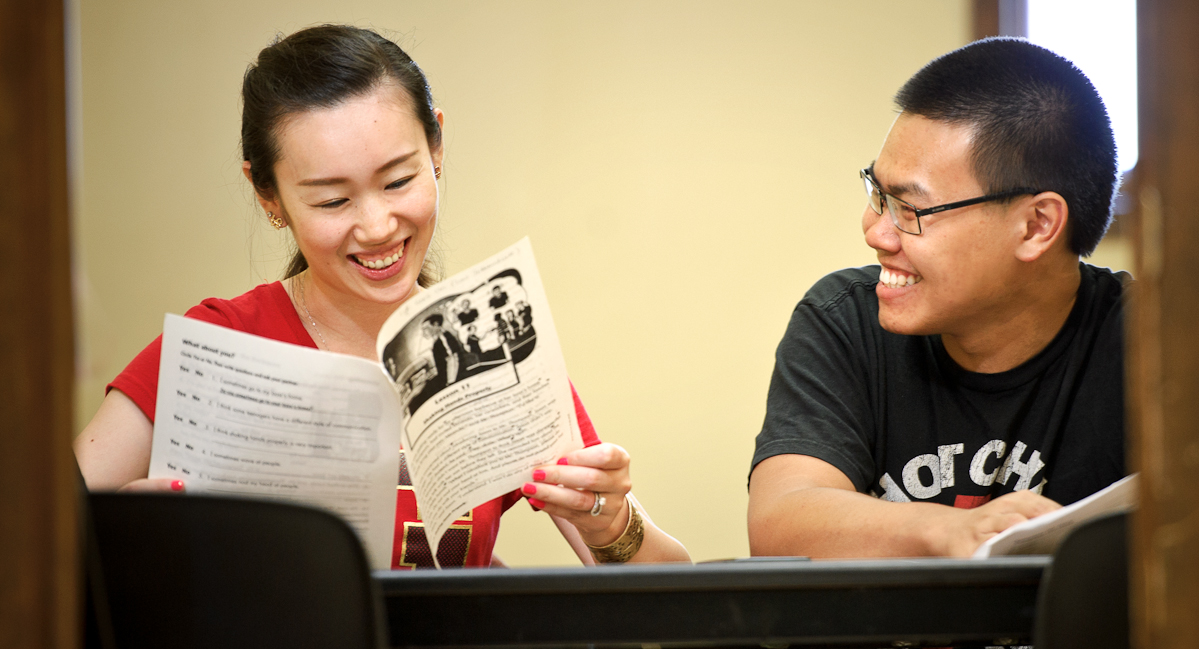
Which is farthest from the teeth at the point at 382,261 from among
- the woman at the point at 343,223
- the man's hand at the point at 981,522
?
the man's hand at the point at 981,522

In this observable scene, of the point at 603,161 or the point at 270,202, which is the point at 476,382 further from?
the point at 603,161

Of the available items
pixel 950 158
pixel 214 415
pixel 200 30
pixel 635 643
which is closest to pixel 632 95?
pixel 200 30

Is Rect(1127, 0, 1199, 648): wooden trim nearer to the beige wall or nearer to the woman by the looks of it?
the woman

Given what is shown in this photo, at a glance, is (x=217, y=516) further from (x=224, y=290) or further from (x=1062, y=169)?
(x=224, y=290)

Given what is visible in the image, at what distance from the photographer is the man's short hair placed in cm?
117

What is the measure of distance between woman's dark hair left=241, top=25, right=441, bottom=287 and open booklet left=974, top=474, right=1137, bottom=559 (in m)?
0.95

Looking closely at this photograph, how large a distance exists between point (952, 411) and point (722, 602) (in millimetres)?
737

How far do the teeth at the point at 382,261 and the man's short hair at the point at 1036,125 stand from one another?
74cm

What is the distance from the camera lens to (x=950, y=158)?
1.18m

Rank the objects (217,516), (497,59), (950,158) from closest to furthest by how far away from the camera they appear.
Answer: (217,516), (950,158), (497,59)

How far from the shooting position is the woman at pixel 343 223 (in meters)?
1.11

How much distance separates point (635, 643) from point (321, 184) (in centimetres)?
82

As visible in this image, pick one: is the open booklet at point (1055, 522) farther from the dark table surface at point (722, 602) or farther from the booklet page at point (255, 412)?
the booklet page at point (255, 412)

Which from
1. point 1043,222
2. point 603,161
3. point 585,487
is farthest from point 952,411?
point 603,161
